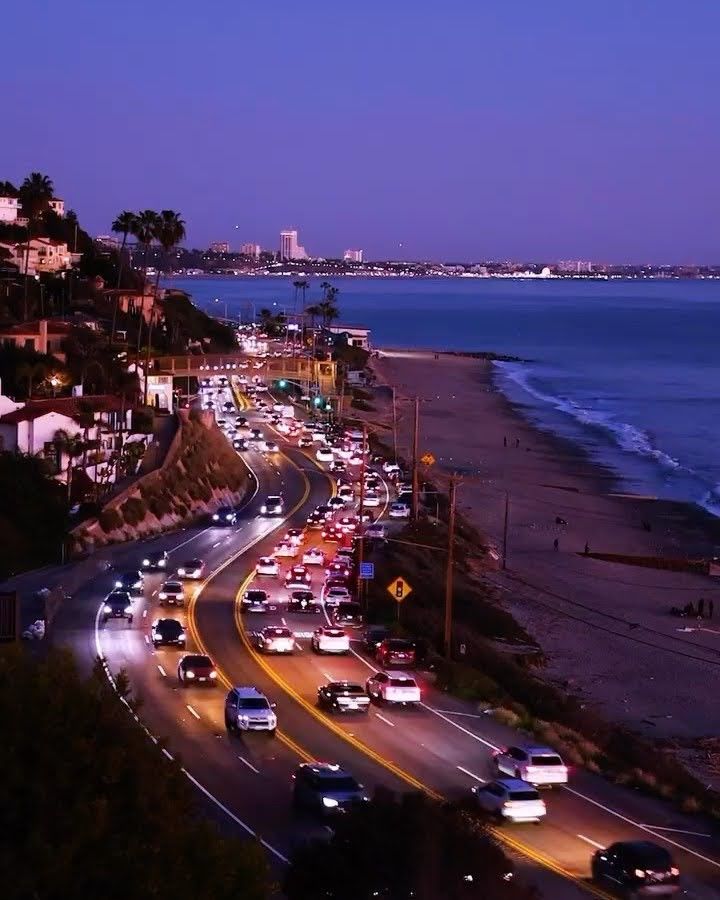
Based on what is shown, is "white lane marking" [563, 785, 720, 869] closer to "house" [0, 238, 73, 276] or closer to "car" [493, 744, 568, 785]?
"car" [493, 744, 568, 785]

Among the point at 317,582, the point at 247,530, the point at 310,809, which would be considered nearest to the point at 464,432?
the point at 247,530

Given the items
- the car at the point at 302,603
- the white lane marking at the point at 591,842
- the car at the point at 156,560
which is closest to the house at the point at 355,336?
the car at the point at 156,560

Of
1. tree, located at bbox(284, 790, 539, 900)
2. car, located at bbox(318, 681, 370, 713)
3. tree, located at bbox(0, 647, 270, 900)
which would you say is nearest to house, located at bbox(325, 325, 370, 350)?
car, located at bbox(318, 681, 370, 713)

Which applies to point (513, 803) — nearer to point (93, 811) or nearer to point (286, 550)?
point (93, 811)

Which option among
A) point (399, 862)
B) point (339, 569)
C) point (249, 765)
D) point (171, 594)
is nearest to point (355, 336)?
point (339, 569)

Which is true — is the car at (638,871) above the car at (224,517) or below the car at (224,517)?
above

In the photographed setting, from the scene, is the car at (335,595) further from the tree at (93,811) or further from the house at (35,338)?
the tree at (93,811)

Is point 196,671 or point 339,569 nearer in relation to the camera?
point 196,671
